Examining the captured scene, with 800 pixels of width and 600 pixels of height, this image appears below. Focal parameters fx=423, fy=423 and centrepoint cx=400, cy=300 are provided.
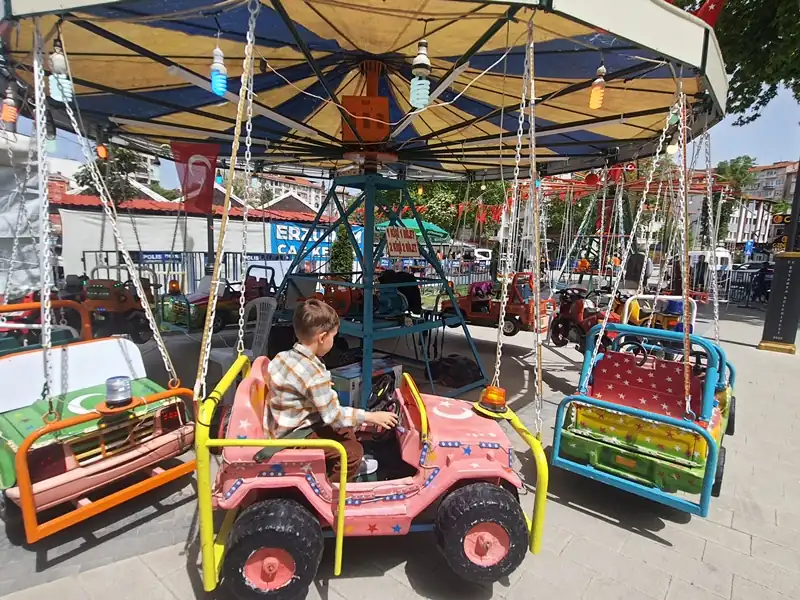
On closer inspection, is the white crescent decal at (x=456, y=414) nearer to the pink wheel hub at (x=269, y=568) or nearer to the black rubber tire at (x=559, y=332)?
the pink wheel hub at (x=269, y=568)

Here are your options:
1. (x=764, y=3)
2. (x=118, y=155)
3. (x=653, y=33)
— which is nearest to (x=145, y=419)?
(x=653, y=33)

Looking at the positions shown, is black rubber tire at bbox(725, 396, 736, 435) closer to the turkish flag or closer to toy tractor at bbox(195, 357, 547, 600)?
toy tractor at bbox(195, 357, 547, 600)

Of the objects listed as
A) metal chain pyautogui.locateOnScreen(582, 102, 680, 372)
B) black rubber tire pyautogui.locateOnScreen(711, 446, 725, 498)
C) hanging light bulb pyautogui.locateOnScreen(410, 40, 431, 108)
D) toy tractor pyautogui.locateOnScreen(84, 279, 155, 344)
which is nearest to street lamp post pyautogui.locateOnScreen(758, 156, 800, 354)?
metal chain pyautogui.locateOnScreen(582, 102, 680, 372)

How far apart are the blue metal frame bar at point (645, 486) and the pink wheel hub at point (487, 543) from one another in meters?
1.21

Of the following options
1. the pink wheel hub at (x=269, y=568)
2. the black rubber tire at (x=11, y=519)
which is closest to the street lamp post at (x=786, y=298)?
the pink wheel hub at (x=269, y=568)

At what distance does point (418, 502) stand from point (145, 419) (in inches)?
81.8

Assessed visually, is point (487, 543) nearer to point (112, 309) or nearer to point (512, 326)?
point (512, 326)

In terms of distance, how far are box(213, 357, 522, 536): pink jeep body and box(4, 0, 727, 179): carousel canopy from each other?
7.27 ft

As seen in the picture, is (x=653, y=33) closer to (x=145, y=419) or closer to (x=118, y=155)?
(x=145, y=419)

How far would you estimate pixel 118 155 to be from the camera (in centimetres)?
1919

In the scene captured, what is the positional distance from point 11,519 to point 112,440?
0.82m

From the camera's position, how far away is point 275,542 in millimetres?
2145

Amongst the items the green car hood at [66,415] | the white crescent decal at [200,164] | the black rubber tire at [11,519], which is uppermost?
the white crescent decal at [200,164]

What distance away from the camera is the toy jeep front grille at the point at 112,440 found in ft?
9.12
